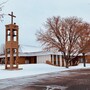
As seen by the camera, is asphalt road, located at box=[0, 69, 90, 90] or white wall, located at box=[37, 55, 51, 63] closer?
asphalt road, located at box=[0, 69, 90, 90]

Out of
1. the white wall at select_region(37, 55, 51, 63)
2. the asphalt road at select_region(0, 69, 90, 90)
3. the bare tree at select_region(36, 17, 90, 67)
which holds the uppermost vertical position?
the bare tree at select_region(36, 17, 90, 67)

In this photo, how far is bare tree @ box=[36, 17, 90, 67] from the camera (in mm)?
40469

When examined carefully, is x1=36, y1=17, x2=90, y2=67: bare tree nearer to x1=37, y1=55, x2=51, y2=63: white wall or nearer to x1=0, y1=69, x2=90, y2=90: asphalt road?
x1=37, y1=55, x2=51, y2=63: white wall

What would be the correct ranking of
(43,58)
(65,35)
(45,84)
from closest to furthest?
(45,84), (65,35), (43,58)

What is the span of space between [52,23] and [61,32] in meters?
2.15

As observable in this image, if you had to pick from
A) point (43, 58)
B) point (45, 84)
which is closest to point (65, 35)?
point (43, 58)

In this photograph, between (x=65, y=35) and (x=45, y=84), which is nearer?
(x=45, y=84)

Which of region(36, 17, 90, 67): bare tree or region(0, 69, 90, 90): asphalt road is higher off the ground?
region(36, 17, 90, 67): bare tree

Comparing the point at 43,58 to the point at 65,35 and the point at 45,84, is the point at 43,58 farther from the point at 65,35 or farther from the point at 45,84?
the point at 45,84

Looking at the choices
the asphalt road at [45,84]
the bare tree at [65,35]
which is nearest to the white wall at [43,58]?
the bare tree at [65,35]

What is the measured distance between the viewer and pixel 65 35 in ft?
134

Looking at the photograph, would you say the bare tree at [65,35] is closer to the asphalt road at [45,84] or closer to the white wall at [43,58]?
the white wall at [43,58]

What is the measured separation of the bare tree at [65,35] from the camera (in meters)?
40.5

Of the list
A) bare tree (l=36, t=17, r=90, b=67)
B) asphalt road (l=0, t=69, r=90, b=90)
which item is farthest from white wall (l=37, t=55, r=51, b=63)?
asphalt road (l=0, t=69, r=90, b=90)
